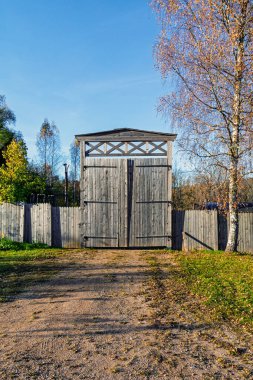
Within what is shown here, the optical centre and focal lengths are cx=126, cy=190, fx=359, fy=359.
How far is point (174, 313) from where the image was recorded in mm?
5266

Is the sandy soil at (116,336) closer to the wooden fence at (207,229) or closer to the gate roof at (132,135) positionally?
the wooden fence at (207,229)

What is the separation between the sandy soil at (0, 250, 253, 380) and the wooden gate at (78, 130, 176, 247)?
7045 millimetres

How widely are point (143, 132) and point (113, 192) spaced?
266 centimetres

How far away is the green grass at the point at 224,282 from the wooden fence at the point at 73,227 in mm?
2271

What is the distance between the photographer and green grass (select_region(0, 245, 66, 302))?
23.5ft

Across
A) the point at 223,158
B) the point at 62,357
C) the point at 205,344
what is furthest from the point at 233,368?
the point at 223,158

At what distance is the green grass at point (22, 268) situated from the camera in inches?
282

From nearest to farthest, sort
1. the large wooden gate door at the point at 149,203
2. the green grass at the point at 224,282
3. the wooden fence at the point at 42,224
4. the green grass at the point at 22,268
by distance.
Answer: the green grass at the point at 224,282, the green grass at the point at 22,268, the large wooden gate door at the point at 149,203, the wooden fence at the point at 42,224

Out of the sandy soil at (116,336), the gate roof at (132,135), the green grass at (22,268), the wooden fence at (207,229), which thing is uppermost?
the gate roof at (132,135)

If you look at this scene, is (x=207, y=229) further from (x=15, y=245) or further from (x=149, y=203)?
(x=15, y=245)

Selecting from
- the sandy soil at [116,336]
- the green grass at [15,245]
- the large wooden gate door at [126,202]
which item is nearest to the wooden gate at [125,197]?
the large wooden gate door at [126,202]

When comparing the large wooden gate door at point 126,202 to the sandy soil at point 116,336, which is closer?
the sandy soil at point 116,336

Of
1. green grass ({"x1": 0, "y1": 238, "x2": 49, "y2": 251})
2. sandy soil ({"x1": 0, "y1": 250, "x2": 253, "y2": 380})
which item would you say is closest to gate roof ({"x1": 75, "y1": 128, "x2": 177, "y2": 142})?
green grass ({"x1": 0, "y1": 238, "x2": 49, "y2": 251})

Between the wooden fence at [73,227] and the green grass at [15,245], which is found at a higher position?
the wooden fence at [73,227]
